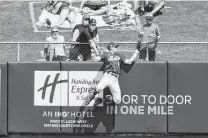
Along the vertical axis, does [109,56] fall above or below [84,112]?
above

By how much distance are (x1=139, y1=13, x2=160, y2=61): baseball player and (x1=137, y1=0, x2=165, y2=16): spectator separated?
16.6 feet

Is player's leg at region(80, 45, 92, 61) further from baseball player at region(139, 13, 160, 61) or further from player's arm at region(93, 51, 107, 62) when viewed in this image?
baseball player at region(139, 13, 160, 61)

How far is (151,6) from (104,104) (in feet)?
22.6

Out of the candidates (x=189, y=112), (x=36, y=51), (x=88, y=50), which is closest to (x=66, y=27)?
(x=36, y=51)

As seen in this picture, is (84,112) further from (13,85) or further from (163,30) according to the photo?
(163,30)

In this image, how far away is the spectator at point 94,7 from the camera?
2328 cm

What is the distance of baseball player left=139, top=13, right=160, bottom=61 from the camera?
18.0 metres

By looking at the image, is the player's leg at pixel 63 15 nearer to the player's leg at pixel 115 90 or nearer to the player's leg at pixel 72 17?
the player's leg at pixel 72 17

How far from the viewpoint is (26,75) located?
18.1 m

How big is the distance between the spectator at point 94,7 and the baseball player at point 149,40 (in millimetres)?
4654

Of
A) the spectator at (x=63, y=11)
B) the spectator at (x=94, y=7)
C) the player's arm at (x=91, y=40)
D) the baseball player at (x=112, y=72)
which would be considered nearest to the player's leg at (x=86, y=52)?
the player's arm at (x=91, y=40)

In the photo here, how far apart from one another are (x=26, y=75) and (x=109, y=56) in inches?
81.5

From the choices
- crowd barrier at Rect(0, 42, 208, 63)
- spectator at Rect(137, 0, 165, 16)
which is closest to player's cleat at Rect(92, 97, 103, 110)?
crowd barrier at Rect(0, 42, 208, 63)

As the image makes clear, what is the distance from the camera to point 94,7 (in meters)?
23.4
